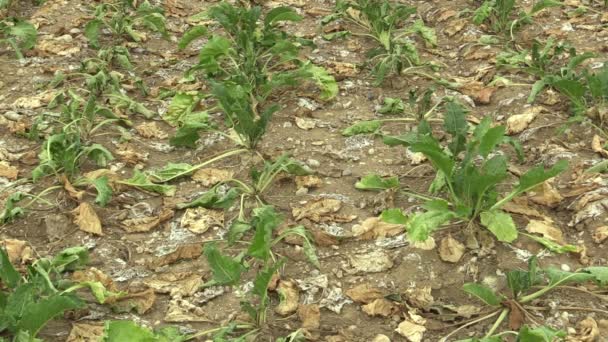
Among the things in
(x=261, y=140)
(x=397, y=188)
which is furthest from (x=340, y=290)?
(x=261, y=140)

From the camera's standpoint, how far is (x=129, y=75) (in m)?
4.45

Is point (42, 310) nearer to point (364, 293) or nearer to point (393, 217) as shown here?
point (364, 293)

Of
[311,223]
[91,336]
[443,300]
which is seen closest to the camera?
[91,336]

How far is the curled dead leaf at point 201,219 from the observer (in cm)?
307

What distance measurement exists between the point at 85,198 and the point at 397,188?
4.82 feet

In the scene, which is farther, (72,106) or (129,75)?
(129,75)

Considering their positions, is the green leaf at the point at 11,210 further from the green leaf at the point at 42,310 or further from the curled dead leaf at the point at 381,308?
the curled dead leaf at the point at 381,308


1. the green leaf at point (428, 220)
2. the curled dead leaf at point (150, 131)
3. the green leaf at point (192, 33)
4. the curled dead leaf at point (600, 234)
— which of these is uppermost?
the green leaf at point (428, 220)

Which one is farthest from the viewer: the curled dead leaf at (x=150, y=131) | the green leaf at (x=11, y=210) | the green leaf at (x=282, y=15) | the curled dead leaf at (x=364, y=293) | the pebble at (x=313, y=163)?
the green leaf at (x=282, y=15)

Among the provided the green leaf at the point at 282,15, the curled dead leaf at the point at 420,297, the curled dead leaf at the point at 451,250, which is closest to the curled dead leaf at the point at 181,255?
the curled dead leaf at the point at 420,297

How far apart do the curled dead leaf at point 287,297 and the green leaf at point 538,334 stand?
845 millimetres

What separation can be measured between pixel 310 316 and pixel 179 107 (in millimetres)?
1878

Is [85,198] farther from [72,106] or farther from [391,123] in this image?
[391,123]

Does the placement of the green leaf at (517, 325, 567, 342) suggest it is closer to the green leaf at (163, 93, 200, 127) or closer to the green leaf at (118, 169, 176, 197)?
the green leaf at (118, 169, 176, 197)
